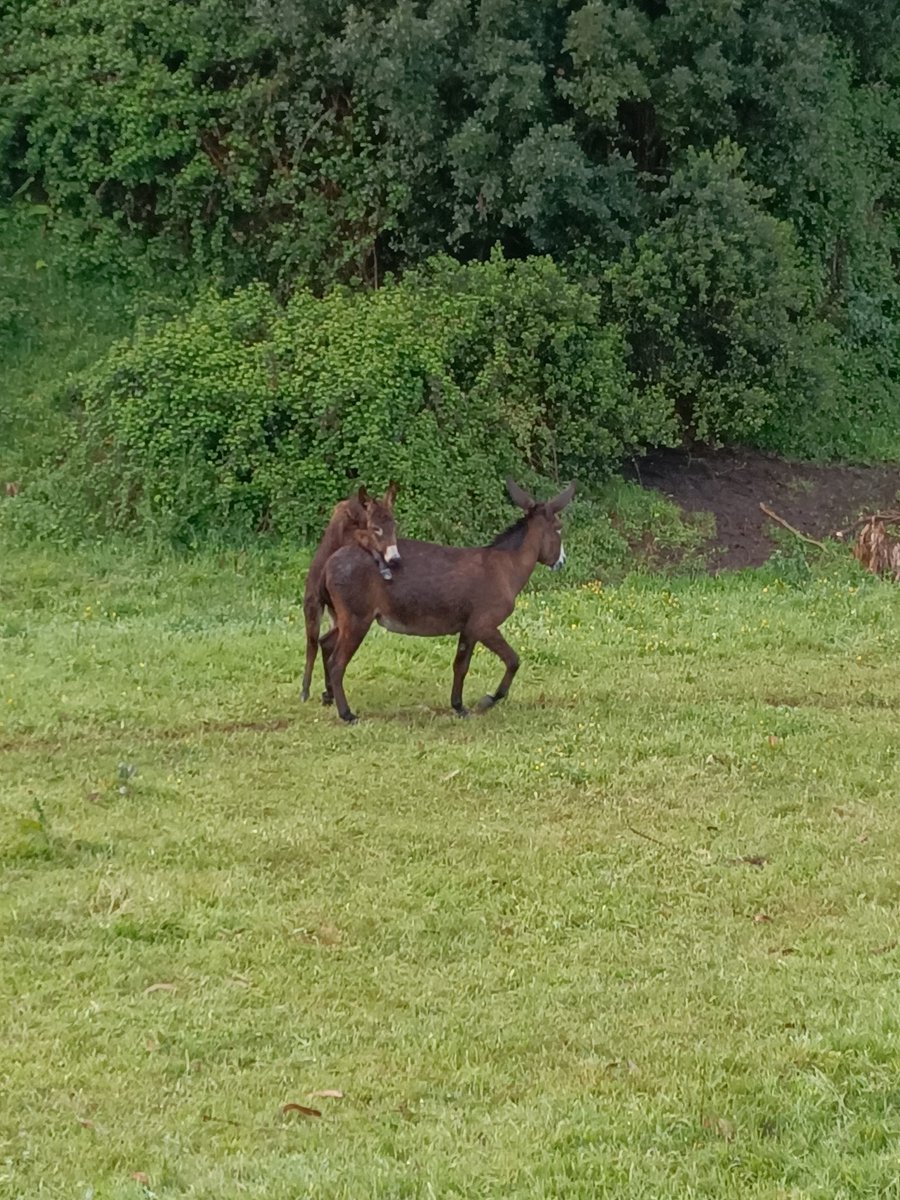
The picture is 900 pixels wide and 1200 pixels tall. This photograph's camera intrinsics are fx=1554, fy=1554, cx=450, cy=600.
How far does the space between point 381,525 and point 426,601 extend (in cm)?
57

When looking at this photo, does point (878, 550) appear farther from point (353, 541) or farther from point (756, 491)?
point (353, 541)

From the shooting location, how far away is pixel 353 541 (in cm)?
1002

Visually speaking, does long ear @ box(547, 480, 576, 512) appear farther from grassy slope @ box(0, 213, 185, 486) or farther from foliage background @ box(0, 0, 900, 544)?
grassy slope @ box(0, 213, 185, 486)

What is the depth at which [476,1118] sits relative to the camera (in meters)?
4.75

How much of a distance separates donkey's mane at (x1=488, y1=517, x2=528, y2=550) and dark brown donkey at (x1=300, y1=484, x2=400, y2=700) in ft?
2.45

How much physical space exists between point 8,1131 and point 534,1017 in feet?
6.03

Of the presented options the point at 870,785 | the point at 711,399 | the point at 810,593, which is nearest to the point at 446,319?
the point at 711,399

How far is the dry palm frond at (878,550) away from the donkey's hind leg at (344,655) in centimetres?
770

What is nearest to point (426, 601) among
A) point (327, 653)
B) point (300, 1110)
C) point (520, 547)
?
point (327, 653)

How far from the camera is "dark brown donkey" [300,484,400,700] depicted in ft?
32.6

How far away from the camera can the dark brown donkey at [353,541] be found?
32.6 ft

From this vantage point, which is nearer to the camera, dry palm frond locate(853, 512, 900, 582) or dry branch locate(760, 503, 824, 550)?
Result: dry palm frond locate(853, 512, 900, 582)

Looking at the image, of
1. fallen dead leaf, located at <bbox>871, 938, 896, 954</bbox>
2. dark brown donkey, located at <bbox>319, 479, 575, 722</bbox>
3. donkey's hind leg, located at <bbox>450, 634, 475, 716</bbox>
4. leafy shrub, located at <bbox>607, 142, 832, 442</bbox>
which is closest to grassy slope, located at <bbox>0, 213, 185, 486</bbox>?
leafy shrub, located at <bbox>607, 142, 832, 442</bbox>

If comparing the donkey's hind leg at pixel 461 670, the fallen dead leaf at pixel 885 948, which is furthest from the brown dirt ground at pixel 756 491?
the fallen dead leaf at pixel 885 948
